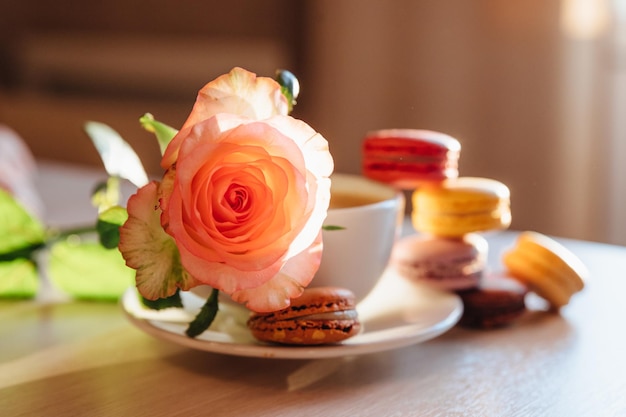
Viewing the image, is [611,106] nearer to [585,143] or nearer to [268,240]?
[585,143]

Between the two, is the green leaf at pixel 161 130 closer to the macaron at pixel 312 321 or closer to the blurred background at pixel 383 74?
the macaron at pixel 312 321

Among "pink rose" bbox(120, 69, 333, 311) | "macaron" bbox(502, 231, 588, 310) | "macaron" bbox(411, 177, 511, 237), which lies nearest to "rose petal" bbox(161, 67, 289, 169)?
"pink rose" bbox(120, 69, 333, 311)

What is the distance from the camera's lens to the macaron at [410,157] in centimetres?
67

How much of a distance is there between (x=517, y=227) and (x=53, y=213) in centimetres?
171

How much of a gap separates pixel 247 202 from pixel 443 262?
0.27 m

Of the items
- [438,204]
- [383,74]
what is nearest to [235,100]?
[438,204]

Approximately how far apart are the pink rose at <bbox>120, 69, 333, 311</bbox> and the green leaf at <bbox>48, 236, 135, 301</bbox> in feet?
0.86

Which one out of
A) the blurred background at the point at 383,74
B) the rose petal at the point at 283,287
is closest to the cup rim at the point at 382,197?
the rose petal at the point at 283,287

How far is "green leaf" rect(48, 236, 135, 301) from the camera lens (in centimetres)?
75

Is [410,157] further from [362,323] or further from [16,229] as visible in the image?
[16,229]

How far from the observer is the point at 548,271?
0.74 meters

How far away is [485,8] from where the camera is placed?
2.60 m

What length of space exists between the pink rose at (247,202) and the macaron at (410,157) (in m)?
0.18

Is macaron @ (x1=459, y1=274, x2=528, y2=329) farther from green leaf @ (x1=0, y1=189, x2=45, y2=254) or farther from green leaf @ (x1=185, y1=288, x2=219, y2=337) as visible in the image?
green leaf @ (x1=0, y1=189, x2=45, y2=254)
